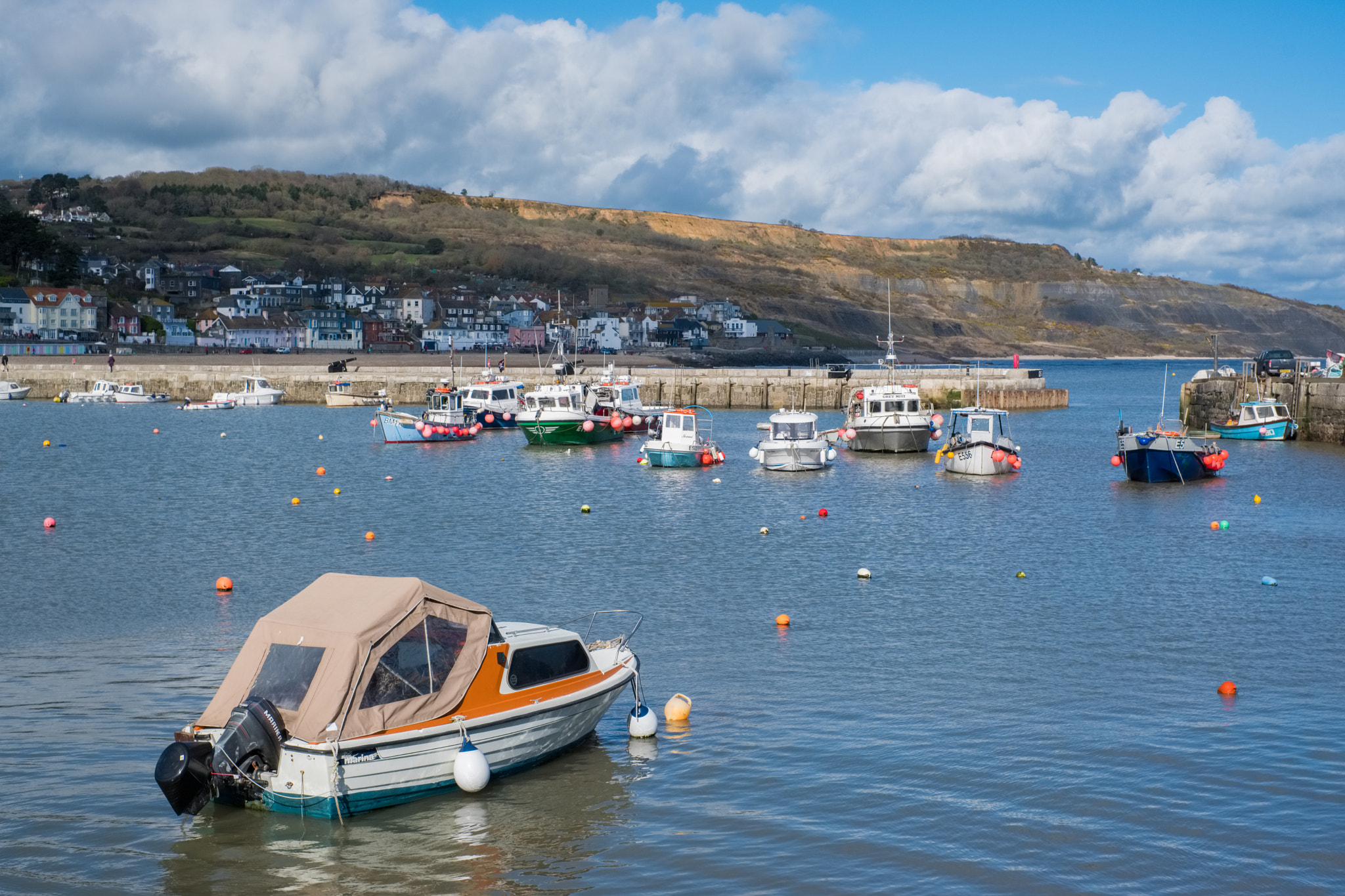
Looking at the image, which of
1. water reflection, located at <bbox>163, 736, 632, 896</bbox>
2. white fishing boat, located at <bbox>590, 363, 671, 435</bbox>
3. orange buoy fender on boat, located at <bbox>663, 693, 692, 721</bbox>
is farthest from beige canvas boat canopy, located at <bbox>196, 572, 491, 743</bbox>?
white fishing boat, located at <bbox>590, 363, 671, 435</bbox>

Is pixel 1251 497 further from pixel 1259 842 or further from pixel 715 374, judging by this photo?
pixel 715 374

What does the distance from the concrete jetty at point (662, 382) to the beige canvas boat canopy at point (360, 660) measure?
64014 mm

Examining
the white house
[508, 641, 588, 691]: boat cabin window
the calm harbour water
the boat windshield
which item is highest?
the white house

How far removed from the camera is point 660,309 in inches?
7643

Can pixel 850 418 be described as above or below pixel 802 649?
above

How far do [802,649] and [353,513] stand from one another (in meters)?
18.7

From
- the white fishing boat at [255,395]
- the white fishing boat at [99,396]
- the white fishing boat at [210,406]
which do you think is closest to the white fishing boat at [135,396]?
the white fishing boat at [99,396]

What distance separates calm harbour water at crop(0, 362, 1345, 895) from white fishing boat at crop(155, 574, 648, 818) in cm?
46

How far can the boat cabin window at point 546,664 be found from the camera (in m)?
13.1

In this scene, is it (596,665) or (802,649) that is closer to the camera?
(596,665)

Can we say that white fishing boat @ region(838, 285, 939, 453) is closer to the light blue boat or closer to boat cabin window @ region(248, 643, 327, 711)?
the light blue boat

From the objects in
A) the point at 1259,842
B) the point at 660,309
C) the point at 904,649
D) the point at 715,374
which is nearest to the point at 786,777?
the point at 1259,842

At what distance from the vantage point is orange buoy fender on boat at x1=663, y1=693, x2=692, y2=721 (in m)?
15.1

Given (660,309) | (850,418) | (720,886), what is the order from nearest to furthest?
(720,886)
(850,418)
(660,309)
